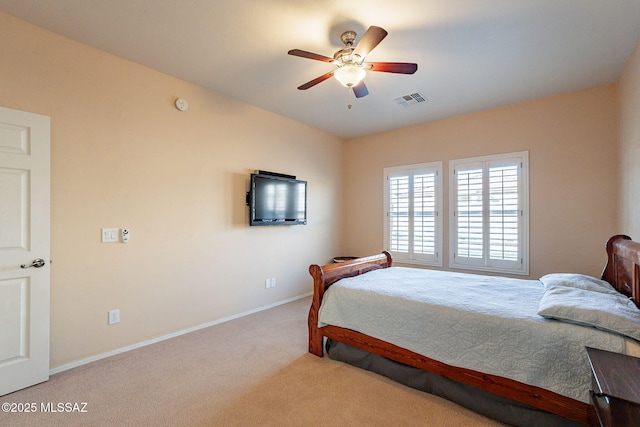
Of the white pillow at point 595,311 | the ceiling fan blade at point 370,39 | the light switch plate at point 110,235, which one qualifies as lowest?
the white pillow at point 595,311

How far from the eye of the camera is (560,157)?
3.55m

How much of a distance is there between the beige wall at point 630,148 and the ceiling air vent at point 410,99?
186cm

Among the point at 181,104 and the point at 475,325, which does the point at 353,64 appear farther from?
the point at 475,325

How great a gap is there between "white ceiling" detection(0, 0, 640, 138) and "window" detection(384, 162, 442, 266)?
4.49ft

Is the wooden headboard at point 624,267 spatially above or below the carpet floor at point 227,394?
above

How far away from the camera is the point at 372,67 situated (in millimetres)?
2354

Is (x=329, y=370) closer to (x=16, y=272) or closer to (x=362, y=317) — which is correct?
(x=362, y=317)

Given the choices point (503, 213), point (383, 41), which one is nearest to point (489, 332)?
point (383, 41)

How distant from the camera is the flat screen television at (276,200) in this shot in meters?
3.87

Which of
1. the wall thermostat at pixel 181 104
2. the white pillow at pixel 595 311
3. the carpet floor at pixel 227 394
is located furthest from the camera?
the wall thermostat at pixel 181 104

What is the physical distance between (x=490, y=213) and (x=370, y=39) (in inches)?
121

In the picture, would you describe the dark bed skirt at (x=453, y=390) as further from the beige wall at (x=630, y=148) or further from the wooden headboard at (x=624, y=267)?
the beige wall at (x=630, y=148)

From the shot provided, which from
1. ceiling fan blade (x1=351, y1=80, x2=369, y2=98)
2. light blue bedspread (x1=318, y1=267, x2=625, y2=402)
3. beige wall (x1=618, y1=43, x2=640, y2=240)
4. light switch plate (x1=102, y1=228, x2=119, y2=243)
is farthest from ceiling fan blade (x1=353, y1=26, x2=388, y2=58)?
light switch plate (x1=102, y1=228, x2=119, y2=243)

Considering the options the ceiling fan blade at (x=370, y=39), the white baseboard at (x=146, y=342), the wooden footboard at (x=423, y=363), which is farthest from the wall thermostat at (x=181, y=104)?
the white baseboard at (x=146, y=342)
